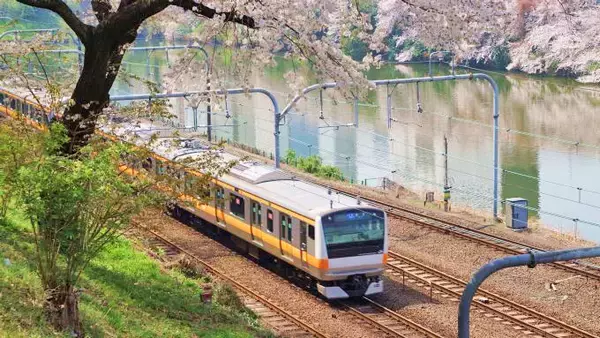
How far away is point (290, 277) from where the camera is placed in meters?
20.1

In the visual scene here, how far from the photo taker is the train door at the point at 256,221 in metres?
20.5

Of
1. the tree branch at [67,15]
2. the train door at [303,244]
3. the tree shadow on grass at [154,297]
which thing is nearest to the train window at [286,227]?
the train door at [303,244]

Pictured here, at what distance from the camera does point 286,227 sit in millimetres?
19328

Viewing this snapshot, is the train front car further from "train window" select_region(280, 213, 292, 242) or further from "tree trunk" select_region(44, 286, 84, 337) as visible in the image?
"tree trunk" select_region(44, 286, 84, 337)

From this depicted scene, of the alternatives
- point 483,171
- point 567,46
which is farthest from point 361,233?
point 567,46

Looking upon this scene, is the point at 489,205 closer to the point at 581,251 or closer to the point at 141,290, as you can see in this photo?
the point at 141,290

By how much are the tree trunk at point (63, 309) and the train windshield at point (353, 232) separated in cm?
730

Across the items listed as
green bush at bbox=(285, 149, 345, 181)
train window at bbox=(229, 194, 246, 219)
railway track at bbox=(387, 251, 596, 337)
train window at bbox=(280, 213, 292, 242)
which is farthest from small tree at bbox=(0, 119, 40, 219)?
green bush at bbox=(285, 149, 345, 181)

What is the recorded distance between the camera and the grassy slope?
11.6 metres

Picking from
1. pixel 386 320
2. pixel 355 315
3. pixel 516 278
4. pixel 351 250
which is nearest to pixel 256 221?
pixel 351 250

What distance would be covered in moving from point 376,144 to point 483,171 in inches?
291

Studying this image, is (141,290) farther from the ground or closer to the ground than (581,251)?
closer to the ground

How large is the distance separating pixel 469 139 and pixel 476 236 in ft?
68.6

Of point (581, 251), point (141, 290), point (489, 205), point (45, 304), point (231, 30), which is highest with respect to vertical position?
point (231, 30)
